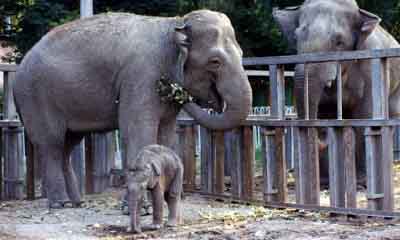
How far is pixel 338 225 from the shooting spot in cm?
867

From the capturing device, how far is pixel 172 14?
1670cm

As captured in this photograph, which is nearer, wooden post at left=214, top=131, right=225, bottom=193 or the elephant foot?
the elephant foot

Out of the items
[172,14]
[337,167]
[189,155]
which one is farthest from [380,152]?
[172,14]

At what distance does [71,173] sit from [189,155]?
5.27ft

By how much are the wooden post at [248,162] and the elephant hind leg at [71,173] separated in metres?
1.98

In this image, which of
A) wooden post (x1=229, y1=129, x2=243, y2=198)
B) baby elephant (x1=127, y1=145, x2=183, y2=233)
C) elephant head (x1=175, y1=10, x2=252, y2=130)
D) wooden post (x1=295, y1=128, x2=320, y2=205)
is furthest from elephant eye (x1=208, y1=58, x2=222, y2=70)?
baby elephant (x1=127, y1=145, x2=183, y2=233)

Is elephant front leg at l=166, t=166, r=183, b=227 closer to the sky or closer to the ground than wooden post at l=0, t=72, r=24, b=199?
closer to the ground

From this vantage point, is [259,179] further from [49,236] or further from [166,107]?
[49,236]

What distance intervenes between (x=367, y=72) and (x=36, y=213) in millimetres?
4511

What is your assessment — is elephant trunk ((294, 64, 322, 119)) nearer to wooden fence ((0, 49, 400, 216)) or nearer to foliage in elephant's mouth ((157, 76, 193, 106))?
wooden fence ((0, 49, 400, 216))

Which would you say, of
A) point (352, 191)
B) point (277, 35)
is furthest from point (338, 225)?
point (277, 35)

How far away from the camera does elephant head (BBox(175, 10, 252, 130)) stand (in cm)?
941

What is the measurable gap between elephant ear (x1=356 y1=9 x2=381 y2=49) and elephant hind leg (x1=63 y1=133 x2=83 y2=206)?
3.78m

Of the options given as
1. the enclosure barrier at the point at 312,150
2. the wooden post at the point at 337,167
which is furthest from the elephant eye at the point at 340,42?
the wooden post at the point at 337,167
